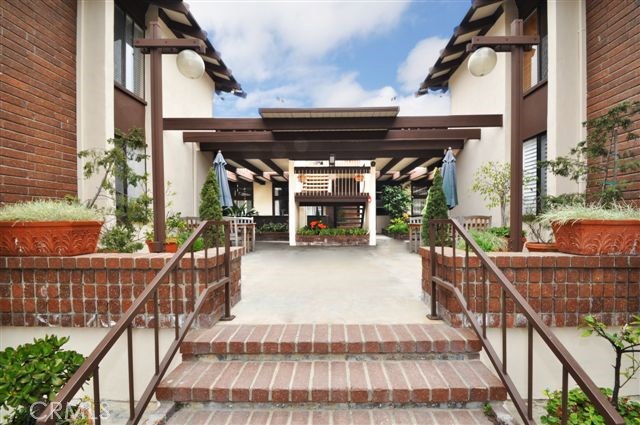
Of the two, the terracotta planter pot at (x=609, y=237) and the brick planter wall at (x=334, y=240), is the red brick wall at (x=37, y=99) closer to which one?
the terracotta planter pot at (x=609, y=237)

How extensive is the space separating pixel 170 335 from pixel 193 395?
0.76 meters

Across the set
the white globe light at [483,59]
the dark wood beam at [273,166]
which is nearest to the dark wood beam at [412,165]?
the dark wood beam at [273,166]

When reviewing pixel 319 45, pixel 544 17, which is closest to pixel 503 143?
pixel 544 17

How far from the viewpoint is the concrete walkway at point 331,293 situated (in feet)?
10.5

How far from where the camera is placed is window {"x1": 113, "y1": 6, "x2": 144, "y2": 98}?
609cm

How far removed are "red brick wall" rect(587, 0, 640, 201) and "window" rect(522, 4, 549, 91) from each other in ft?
3.29

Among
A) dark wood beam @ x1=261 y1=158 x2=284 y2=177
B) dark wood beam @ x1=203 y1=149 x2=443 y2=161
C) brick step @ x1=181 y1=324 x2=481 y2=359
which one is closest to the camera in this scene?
brick step @ x1=181 y1=324 x2=481 y2=359

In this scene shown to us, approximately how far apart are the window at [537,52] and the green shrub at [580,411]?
5.49 metres

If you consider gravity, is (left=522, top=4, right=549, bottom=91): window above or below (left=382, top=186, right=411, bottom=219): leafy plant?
above

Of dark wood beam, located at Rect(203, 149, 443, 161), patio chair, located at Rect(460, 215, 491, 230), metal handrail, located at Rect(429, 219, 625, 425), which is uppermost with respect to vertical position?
dark wood beam, located at Rect(203, 149, 443, 161)

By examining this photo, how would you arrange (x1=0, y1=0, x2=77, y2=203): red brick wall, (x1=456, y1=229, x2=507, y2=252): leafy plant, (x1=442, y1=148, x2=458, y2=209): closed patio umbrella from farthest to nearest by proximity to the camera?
(x1=442, y1=148, x2=458, y2=209): closed patio umbrella < (x1=456, y1=229, x2=507, y2=252): leafy plant < (x1=0, y1=0, x2=77, y2=203): red brick wall

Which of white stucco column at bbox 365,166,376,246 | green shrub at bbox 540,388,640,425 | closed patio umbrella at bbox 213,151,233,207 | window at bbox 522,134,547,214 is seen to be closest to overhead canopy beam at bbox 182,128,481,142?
closed patio umbrella at bbox 213,151,233,207

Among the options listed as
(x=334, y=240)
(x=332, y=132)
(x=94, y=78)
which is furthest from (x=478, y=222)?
(x=94, y=78)

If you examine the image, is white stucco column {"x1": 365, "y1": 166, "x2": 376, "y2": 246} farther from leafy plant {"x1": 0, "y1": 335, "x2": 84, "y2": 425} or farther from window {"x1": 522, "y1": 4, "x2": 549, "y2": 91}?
leafy plant {"x1": 0, "y1": 335, "x2": 84, "y2": 425}
